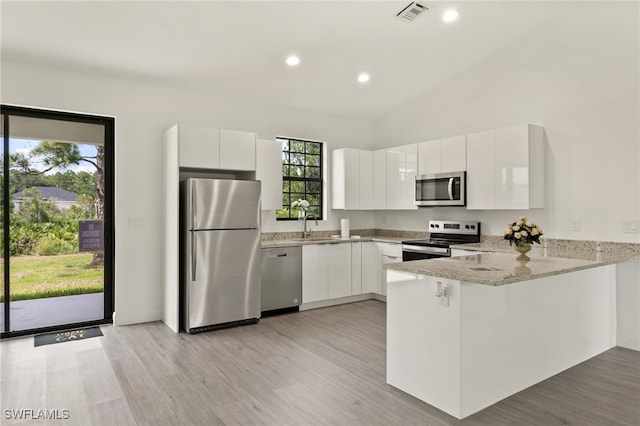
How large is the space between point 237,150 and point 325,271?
1.87 metres

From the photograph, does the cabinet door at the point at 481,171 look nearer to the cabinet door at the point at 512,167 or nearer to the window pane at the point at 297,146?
the cabinet door at the point at 512,167

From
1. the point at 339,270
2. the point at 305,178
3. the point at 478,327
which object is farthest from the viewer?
the point at 305,178

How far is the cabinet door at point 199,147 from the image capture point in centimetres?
432

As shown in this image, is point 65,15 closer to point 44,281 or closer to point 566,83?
point 44,281

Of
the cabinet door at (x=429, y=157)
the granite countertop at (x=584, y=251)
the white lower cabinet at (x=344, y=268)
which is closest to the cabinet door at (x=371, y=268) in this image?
the white lower cabinet at (x=344, y=268)

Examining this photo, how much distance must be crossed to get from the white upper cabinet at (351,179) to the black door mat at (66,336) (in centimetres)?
333

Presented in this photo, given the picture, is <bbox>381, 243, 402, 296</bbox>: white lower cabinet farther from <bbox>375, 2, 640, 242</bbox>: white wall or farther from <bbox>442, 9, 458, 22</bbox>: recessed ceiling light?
<bbox>442, 9, 458, 22</bbox>: recessed ceiling light

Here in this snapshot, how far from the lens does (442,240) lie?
523cm

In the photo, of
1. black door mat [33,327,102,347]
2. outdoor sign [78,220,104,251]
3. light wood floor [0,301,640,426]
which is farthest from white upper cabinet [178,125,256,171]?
black door mat [33,327,102,347]

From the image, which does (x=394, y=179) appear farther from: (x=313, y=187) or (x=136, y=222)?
(x=136, y=222)

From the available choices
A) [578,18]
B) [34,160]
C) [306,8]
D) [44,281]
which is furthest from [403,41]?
[44,281]

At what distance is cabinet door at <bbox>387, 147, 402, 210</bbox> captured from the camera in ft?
18.6

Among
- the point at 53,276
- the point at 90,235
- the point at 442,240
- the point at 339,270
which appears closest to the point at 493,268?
the point at 442,240

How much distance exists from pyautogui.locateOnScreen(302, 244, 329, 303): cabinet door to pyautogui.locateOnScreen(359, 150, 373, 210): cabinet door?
3.38 ft
